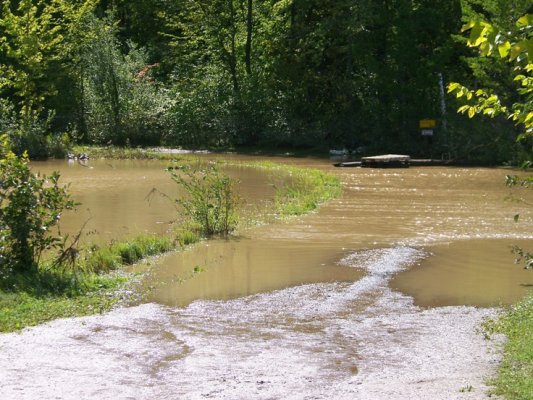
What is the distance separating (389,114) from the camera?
112ft

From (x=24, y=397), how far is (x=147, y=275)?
17.6 feet

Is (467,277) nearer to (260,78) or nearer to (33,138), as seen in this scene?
(33,138)

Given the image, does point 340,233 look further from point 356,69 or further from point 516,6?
point 356,69

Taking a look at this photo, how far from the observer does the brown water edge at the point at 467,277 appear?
10727 mm

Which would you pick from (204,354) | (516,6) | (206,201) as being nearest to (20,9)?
(516,6)

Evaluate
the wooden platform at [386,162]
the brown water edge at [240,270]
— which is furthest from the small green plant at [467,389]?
the wooden platform at [386,162]

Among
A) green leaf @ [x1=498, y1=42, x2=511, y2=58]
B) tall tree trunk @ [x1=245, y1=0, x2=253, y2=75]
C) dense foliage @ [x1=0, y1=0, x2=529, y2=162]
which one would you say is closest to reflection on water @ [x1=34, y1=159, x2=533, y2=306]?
green leaf @ [x1=498, y1=42, x2=511, y2=58]

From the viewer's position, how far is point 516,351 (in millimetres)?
7832

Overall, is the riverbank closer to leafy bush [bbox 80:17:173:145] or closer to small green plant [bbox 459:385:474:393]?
small green plant [bbox 459:385:474:393]

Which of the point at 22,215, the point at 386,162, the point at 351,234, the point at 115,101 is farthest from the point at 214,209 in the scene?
the point at 115,101

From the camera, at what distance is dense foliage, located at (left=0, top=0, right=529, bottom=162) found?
33.3m

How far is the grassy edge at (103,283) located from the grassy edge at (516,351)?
4290 mm

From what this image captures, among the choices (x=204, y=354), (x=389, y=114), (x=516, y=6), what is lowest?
(x=204, y=354)

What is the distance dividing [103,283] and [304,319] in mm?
2876
